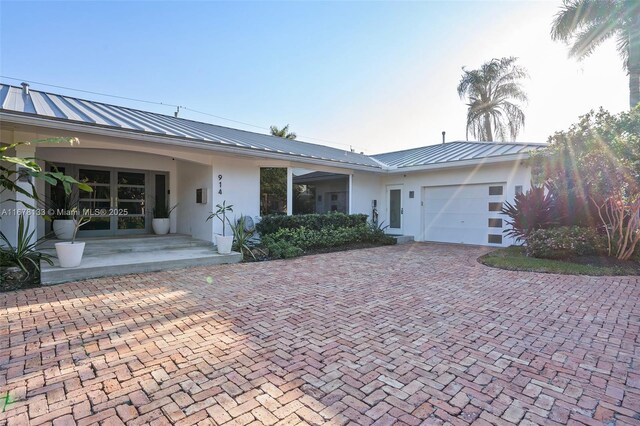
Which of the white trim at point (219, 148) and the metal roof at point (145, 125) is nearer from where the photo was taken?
the white trim at point (219, 148)

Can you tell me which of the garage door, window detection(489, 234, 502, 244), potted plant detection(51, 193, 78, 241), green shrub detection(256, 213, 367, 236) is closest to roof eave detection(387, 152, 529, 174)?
the garage door

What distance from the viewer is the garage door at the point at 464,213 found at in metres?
11.1

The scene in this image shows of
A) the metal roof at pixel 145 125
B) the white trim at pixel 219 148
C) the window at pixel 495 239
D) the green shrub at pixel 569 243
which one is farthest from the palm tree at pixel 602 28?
the green shrub at pixel 569 243

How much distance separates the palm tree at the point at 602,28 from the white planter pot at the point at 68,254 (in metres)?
17.1

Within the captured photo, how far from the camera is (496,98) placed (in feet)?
66.8

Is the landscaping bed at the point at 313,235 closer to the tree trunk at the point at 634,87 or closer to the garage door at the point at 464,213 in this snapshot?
the garage door at the point at 464,213

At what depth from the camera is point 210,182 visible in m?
9.38

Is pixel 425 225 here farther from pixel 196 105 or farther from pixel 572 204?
pixel 196 105

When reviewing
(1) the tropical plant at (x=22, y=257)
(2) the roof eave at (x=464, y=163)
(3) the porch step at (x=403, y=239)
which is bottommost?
(3) the porch step at (x=403, y=239)

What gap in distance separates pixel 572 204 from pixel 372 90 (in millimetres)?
8661

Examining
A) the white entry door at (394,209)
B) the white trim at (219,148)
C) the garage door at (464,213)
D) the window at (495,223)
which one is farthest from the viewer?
the white entry door at (394,209)

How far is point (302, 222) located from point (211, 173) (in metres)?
3.09

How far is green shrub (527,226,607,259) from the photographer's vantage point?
795cm

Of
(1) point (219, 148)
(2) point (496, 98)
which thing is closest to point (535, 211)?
(1) point (219, 148)
